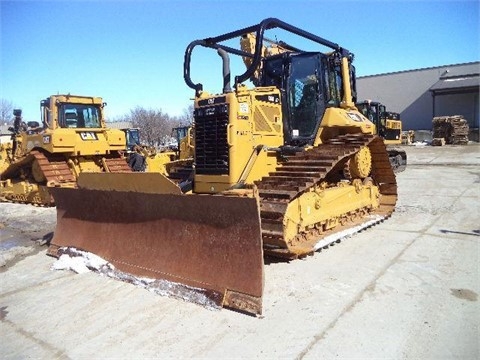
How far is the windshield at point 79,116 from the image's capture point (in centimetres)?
1114

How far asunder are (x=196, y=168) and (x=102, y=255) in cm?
170

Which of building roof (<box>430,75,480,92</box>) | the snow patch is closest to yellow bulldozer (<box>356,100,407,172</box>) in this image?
the snow patch

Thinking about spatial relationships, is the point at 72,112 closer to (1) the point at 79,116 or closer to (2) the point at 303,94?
(1) the point at 79,116

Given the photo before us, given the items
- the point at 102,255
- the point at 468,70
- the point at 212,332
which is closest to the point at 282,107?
A: the point at 102,255

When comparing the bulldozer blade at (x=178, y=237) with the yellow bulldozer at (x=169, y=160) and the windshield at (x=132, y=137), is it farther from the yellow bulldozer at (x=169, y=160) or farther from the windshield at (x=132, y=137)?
the windshield at (x=132, y=137)

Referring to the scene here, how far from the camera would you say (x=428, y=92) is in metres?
37.4

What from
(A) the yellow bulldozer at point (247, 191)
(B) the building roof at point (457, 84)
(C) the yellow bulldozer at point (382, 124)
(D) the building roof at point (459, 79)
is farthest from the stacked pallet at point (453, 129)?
(A) the yellow bulldozer at point (247, 191)

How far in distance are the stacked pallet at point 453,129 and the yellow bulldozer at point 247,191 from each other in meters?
25.3

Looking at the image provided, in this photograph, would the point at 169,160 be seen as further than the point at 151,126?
No

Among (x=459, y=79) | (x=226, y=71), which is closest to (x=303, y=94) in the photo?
(x=226, y=71)

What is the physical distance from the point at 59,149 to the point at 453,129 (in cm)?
2740

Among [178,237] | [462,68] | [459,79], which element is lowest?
[178,237]

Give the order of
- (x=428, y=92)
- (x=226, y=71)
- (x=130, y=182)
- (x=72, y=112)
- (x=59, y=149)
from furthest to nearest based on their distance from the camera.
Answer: (x=428, y=92)
(x=72, y=112)
(x=59, y=149)
(x=226, y=71)
(x=130, y=182)

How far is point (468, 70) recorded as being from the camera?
37031 millimetres
